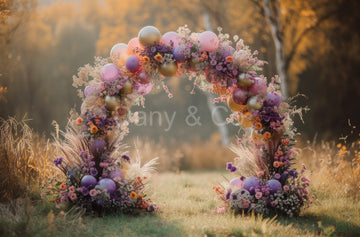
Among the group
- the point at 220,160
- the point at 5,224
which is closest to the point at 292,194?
the point at 5,224

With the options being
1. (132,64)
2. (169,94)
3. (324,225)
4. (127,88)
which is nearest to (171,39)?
(132,64)

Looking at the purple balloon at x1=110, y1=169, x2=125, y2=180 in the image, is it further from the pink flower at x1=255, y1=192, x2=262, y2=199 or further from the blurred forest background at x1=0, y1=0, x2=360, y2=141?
the blurred forest background at x1=0, y1=0, x2=360, y2=141

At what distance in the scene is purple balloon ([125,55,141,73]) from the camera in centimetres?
470

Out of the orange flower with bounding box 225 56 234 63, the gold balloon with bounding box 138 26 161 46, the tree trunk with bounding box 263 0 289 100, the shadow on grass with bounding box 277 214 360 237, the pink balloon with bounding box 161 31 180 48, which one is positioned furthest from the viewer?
the tree trunk with bounding box 263 0 289 100

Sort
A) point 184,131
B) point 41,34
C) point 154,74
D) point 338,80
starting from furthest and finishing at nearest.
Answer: point 184,131, point 41,34, point 338,80, point 154,74

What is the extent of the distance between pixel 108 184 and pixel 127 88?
130cm

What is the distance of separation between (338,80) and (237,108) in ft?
27.7

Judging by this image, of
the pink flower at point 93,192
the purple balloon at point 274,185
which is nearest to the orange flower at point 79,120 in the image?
the pink flower at point 93,192

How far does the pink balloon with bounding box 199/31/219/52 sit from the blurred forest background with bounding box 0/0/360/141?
3.76 metres

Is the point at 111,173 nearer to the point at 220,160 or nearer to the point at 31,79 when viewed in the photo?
the point at 220,160

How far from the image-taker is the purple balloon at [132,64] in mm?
4703

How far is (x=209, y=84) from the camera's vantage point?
511 centimetres

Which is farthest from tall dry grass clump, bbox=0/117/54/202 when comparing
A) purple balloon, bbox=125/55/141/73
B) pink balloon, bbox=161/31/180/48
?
pink balloon, bbox=161/31/180/48

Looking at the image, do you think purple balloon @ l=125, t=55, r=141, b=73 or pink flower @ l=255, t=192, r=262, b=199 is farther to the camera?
purple balloon @ l=125, t=55, r=141, b=73
